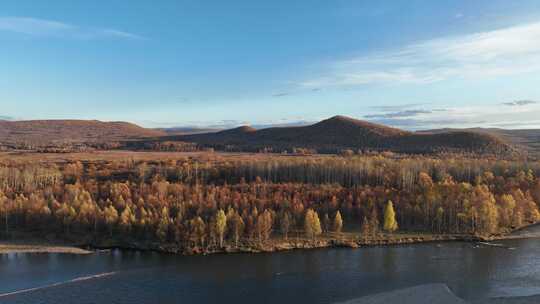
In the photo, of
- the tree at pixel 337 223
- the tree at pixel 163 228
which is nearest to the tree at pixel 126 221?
the tree at pixel 163 228

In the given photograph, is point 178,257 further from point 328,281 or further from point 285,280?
point 328,281

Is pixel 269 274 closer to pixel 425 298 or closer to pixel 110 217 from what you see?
pixel 425 298

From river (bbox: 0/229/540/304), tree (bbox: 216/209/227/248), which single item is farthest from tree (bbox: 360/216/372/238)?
tree (bbox: 216/209/227/248)

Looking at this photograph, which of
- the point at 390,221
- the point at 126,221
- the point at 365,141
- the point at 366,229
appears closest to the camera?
the point at 126,221

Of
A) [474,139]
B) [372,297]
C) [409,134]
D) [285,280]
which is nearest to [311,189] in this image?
[285,280]

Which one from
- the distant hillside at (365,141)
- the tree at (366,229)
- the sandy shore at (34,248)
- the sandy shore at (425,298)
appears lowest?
the sandy shore at (34,248)

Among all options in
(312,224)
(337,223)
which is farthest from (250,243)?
(337,223)

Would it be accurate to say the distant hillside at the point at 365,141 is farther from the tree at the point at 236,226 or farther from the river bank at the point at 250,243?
the tree at the point at 236,226
